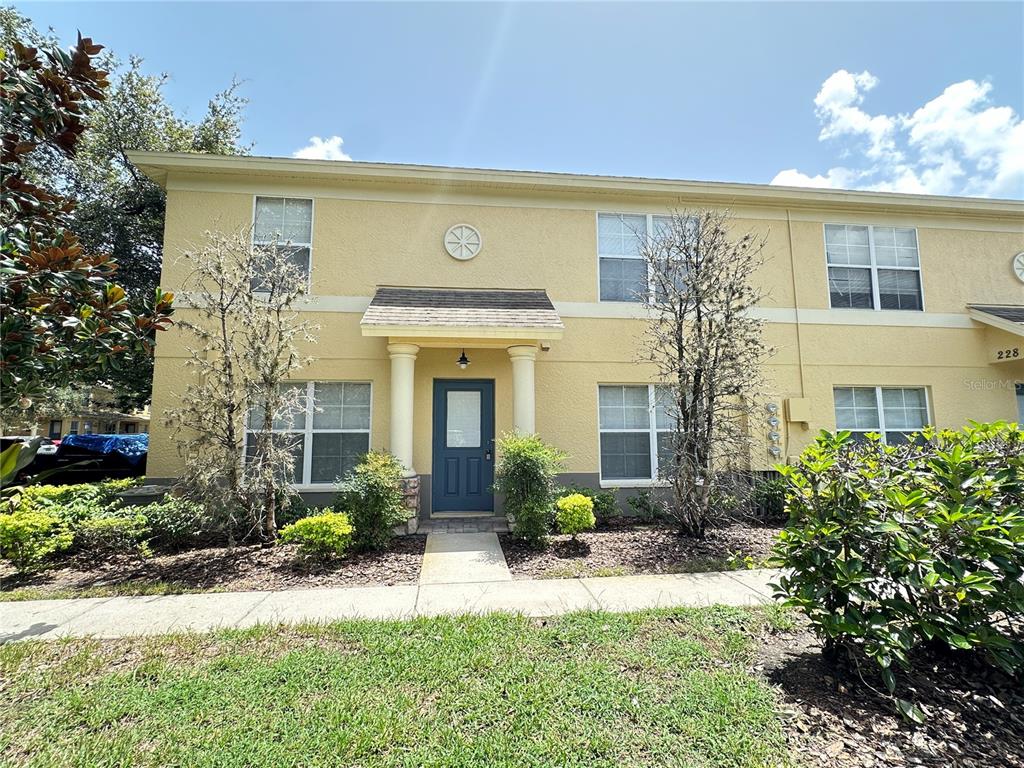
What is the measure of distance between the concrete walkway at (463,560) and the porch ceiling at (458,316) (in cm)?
334

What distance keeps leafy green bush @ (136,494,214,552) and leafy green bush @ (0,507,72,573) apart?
90 centimetres

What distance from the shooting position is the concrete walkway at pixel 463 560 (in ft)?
18.0

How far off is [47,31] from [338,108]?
30.6 feet

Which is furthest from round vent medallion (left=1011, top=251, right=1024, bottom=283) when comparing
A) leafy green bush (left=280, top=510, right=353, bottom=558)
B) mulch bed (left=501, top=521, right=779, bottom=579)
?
leafy green bush (left=280, top=510, right=353, bottom=558)

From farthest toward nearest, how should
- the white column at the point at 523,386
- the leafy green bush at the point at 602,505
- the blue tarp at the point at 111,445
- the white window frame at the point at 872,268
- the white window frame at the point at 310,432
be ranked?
1. the blue tarp at the point at 111,445
2. the white window frame at the point at 872,268
3. the white window frame at the point at 310,432
4. the white column at the point at 523,386
5. the leafy green bush at the point at 602,505

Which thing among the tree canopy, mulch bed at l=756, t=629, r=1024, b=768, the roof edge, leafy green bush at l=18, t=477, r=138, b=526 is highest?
the roof edge

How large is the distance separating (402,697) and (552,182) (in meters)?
8.68

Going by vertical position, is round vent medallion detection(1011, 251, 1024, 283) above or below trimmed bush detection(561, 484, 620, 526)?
above

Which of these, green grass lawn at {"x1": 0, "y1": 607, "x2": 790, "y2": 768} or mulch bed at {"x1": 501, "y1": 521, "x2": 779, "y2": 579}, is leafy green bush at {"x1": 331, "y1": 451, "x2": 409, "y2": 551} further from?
green grass lawn at {"x1": 0, "y1": 607, "x2": 790, "y2": 768}

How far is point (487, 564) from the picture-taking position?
19.5ft

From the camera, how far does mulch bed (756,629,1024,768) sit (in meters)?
2.54

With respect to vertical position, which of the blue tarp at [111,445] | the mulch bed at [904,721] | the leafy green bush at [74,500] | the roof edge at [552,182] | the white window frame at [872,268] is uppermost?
the roof edge at [552,182]

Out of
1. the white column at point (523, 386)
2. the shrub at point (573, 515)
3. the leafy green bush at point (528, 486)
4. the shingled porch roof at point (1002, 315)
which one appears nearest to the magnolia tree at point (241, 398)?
the leafy green bush at point (528, 486)

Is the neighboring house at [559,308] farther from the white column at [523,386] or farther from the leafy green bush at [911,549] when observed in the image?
the leafy green bush at [911,549]
